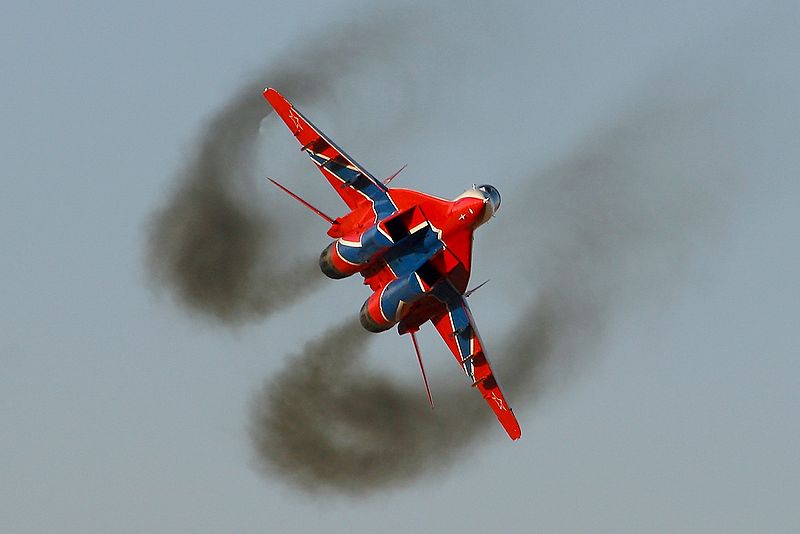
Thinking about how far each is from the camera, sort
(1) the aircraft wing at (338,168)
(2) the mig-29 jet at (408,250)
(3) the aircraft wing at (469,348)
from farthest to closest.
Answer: (3) the aircraft wing at (469,348)
(1) the aircraft wing at (338,168)
(2) the mig-29 jet at (408,250)

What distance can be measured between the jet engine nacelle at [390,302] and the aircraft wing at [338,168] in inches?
112

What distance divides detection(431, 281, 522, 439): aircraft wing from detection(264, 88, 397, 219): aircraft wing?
4.14 metres

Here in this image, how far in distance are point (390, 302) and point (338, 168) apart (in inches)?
241

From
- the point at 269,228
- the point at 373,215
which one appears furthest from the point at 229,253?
the point at 373,215

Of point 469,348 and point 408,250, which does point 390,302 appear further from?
point 469,348

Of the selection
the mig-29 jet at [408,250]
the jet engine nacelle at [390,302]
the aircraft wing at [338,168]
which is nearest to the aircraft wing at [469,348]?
the mig-29 jet at [408,250]

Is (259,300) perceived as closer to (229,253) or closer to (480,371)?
(229,253)

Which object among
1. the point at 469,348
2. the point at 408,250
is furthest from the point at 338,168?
the point at 469,348

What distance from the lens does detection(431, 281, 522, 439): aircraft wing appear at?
9656 cm

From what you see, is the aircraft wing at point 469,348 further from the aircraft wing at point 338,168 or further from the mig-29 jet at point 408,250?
the aircraft wing at point 338,168

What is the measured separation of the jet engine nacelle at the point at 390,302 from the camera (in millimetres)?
94188

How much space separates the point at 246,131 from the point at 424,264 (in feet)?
36.3

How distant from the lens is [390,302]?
94.4m

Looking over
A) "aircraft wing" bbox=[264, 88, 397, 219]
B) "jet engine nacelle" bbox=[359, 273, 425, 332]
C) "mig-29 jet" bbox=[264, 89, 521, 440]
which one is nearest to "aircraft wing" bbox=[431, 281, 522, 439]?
"mig-29 jet" bbox=[264, 89, 521, 440]
